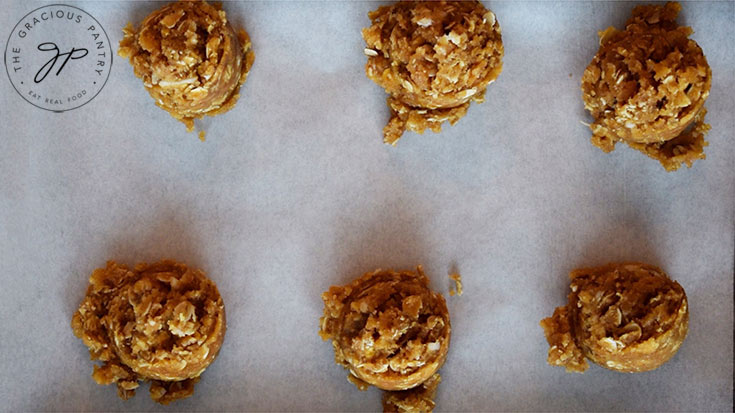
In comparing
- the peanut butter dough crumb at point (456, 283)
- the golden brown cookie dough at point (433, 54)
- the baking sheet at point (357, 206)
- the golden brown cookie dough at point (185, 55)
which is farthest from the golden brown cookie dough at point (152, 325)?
the golden brown cookie dough at point (433, 54)

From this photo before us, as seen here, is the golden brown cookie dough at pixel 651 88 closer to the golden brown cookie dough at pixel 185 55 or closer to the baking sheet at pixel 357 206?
the baking sheet at pixel 357 206

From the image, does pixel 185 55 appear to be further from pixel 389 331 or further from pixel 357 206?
pixel 389 331

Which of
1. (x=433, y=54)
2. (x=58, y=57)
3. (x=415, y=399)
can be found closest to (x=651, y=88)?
(x=433, y=54)

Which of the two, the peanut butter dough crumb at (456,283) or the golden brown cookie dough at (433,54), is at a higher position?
the golden brown cookie dough at (433,54)

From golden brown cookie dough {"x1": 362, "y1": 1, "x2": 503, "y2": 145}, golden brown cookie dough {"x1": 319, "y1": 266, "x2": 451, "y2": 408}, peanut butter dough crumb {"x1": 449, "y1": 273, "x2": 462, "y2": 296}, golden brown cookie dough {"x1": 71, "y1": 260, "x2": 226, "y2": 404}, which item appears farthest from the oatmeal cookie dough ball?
golden brown cookie dough {"x1": 362, "y1": 1, "x2": 503, "y2": 145}

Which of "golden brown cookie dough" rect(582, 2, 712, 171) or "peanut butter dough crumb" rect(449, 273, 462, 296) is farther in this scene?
"peanut butter dough crumb" rect(449, 273, 462, 296)

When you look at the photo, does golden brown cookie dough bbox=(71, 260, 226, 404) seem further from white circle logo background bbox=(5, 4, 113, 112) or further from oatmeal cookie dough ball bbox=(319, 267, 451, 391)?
white circle logo background bbox=(5, 4, 113, 112)
